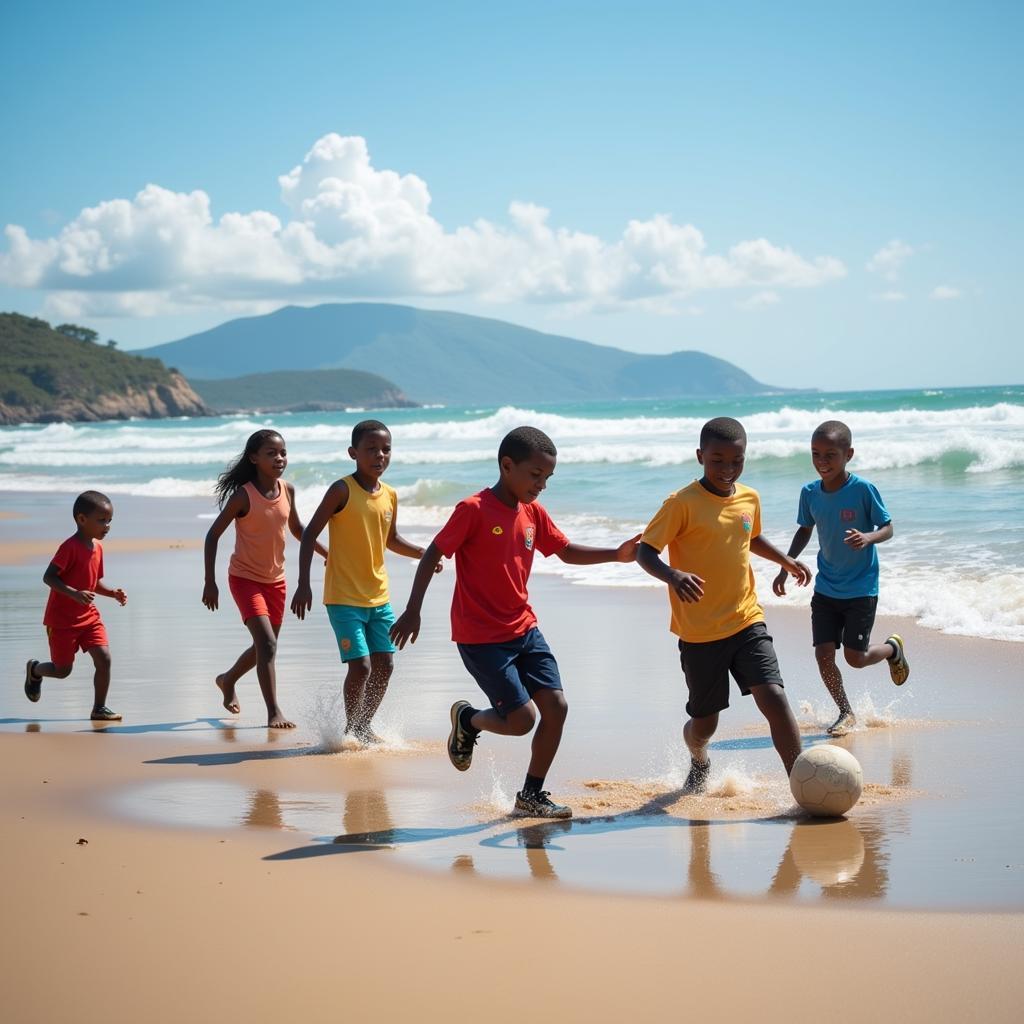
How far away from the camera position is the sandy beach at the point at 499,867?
11.6 feet

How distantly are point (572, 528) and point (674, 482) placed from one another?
21.9ft

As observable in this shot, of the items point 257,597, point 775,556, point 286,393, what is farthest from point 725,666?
point 286,393

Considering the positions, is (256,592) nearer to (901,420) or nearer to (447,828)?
(447,828)

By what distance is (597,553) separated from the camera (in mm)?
6059

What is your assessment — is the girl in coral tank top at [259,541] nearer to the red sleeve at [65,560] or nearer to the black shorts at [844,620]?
the red sleeve at [65,560]

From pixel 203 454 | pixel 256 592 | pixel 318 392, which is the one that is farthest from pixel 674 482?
pixel 318 392

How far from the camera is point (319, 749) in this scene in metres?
7.00

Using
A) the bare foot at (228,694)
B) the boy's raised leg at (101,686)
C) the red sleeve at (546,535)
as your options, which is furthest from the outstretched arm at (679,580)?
the boy's raised leg at (101,686)

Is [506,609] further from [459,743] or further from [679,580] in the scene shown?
[679,580]

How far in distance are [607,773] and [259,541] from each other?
2740 mm

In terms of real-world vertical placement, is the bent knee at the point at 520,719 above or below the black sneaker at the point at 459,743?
above

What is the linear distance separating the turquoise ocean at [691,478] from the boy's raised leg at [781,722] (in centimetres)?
430

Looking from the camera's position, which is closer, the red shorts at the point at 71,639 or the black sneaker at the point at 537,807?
the black sneaker at the point at 537,807

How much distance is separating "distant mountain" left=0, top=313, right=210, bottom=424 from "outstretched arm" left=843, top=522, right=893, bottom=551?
120 metres
